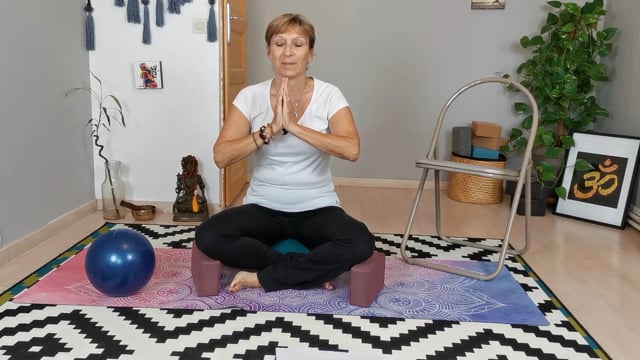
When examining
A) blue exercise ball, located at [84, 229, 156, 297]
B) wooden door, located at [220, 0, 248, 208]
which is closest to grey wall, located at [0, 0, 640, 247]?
wooden door, located at [220, 0, 248, 208]

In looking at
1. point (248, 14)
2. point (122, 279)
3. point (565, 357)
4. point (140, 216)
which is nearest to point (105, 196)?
point (140, 216)

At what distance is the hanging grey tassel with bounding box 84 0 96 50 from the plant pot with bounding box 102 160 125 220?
2.06 ft

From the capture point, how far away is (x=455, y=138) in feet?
12.9

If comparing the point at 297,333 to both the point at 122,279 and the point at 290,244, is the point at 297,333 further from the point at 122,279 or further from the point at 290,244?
the point at 122,279

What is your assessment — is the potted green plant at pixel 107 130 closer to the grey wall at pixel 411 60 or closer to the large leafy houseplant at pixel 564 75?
the grey wall at pixel 411 60

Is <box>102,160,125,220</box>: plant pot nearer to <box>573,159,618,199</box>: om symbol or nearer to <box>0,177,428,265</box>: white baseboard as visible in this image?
<box>0,177,428,265</box>: white baseboard

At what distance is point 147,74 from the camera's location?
3146 millimetres

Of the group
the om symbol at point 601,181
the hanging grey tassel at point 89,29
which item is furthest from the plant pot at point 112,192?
the om symbol at point 601,181

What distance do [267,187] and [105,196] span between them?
4.41 ft

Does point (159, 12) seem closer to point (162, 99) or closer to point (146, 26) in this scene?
point (146, 26)

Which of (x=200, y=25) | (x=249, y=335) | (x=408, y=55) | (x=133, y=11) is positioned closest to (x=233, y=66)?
(x=200, y=25)

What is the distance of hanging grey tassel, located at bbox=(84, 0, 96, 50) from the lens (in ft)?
10.1

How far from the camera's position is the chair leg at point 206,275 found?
2092 mm

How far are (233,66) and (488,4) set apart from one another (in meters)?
1.76
